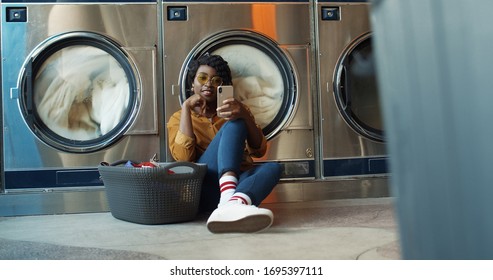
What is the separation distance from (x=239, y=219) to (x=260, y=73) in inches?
40.9

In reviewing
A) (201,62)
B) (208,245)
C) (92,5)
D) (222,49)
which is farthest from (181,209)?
(92,5)

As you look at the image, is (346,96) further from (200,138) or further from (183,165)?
(183,165)

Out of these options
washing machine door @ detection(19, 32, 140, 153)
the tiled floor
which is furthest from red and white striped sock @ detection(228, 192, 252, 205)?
washing machine door @ detection(19, 32, 140, 153)

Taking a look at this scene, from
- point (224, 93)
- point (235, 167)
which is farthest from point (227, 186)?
point (224, 93)

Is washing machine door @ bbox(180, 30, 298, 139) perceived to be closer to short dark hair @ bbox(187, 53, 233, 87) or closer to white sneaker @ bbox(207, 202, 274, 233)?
short dark hair @ bbox(187, 53, 233, 87)

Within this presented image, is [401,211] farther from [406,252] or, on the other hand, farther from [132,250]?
[132,250]

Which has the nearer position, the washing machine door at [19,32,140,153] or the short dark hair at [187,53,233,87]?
the short dark hair at [187,53,233,87]

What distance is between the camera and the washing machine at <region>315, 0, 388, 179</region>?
2.51 m

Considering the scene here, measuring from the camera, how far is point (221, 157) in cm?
186

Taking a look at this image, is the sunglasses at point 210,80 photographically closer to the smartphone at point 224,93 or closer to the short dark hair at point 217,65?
the short dark hair at point 217,65

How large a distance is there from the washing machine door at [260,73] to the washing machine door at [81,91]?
32 centimetres

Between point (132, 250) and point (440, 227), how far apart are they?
3.27 feet

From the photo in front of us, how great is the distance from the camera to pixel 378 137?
254 cm

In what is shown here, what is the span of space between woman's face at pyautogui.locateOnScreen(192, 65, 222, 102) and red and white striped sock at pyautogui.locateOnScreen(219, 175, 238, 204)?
17.2 inches
